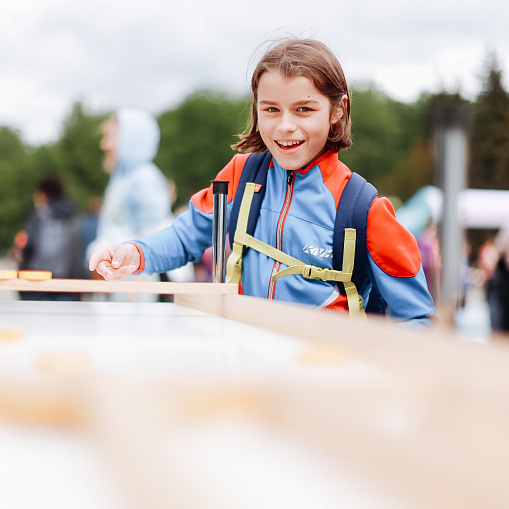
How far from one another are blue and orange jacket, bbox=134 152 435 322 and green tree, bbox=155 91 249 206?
25.7 meters

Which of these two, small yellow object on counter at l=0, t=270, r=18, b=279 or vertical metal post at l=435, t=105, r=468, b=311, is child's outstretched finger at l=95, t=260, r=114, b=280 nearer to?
small yellow object on counter at l=0, t=270, r=18, b=279

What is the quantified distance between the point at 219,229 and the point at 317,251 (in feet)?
0.72

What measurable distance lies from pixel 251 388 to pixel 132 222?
4303 millimetres

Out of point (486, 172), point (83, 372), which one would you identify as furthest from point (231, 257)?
point (486, 172)

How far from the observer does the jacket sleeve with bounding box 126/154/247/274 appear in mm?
1775

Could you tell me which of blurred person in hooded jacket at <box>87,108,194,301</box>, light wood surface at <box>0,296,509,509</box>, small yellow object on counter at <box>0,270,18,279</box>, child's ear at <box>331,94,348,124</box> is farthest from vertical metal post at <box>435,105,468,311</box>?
blurred person in hooded jacket at <box>87,108,194,301</box>

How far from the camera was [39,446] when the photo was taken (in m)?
0.55

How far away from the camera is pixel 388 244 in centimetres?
154

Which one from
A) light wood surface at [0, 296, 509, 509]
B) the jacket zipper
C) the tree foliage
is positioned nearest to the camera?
light wood surface at [0, 296, 509, 509]

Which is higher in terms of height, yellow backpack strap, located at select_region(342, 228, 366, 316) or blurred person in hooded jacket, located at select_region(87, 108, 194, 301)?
blurred person in hooded jacket, located at select_region(87, 108, 194, 301)

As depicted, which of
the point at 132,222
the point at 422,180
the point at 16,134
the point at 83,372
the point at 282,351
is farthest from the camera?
the point at 16,134

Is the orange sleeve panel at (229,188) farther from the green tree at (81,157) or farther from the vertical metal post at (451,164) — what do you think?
the green tree at (81,157)

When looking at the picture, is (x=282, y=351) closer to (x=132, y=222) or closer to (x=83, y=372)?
(x=83, y=372)

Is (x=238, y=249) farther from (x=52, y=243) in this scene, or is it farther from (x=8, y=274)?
(x=52, y=243)
